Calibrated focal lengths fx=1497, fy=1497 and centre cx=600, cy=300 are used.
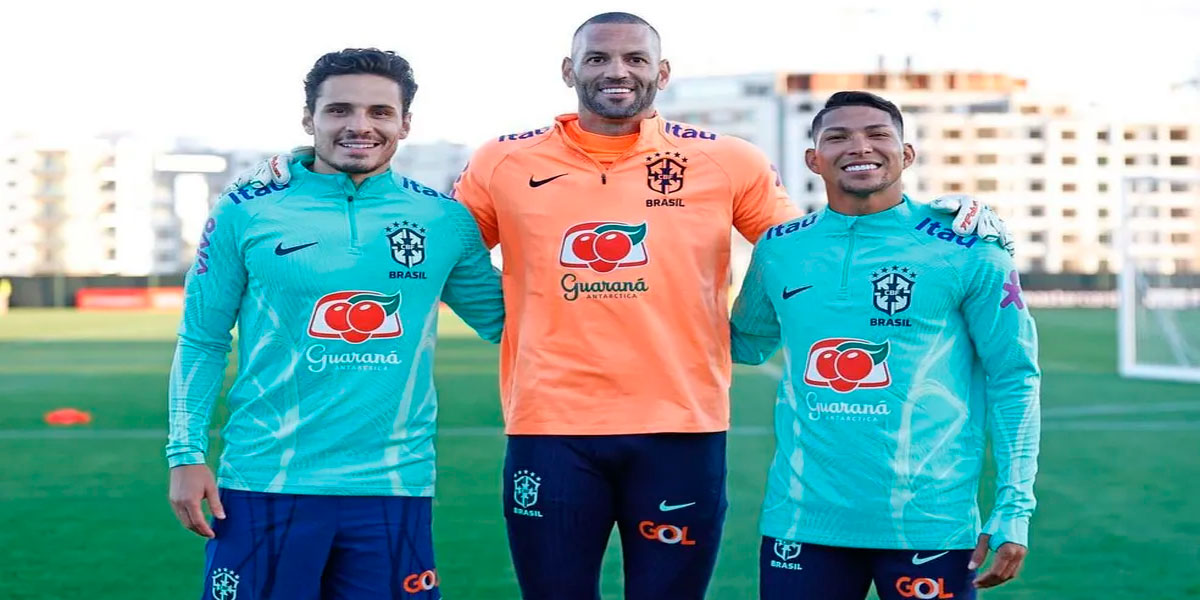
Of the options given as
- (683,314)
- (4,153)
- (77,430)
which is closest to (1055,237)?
(4,153)

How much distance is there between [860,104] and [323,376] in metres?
1.56

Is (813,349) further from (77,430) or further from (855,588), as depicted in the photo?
(77,430)

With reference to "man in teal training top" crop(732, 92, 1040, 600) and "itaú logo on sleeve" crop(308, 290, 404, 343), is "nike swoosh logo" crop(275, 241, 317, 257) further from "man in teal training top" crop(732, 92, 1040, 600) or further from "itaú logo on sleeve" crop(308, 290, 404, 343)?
"man in teal training top" crop(732, 92, 1040, 600)

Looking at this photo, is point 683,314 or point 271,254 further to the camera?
point 683,314

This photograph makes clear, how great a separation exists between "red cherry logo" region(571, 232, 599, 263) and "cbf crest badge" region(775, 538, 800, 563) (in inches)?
38.5

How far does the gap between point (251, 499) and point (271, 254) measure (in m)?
0.63

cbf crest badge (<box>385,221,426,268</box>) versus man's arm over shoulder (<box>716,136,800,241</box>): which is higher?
man's arm over shoulder (<box>716,136,800,241</box>)

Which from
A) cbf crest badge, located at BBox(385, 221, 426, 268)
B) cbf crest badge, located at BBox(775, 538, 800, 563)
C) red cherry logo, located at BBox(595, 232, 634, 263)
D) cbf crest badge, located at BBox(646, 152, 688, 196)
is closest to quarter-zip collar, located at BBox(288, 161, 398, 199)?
cbf crest badge, located at BBox(385, 221, 426, 268)

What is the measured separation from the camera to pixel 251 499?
3.81 meters

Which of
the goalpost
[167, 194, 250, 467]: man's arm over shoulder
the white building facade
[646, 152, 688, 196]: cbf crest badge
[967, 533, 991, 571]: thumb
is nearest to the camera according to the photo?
[967, 533, 991, 571]: thumb

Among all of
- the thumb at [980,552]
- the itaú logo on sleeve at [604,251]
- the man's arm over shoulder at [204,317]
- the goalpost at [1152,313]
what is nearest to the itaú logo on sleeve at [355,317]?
the man's arm over shoulder at [204,317]

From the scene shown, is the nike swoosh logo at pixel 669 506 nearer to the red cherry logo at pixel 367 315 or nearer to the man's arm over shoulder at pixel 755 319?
the man's arm over shoulder at pixel 755 319

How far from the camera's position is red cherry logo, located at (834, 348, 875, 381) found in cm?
377

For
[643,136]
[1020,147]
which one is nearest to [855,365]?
[643,136]
